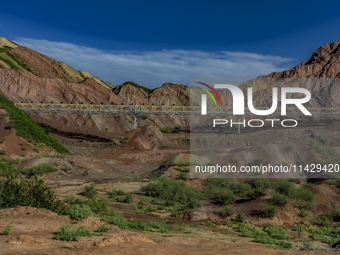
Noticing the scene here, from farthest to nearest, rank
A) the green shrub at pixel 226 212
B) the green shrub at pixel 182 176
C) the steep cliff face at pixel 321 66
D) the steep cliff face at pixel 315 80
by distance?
the steep cliff face at pixel 321 66
the steep cliff face at pixel 315 80
the green shrub at pixel 182 176
the green shrub at pixel 226 212

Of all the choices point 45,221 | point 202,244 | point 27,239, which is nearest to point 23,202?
point 45,221

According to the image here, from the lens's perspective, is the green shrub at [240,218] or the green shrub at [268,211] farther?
the green shrub at [268,211]

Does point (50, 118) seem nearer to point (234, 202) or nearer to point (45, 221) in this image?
point (234, 202)

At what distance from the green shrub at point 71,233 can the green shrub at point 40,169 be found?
18559 millimetres

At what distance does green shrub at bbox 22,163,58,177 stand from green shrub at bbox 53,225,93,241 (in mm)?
18559

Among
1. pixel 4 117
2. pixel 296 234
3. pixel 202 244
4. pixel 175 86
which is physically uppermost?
pixel 175 86

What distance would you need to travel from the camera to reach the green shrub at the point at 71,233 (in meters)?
10.4

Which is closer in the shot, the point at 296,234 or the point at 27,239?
the point at 27,239

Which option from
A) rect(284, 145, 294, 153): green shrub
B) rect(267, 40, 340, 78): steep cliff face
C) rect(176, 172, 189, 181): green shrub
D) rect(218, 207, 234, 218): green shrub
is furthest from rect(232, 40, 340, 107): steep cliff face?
rect(218, 207, 234, 218): green shrub

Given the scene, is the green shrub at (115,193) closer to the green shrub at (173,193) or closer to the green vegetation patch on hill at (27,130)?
the green shrub at (173,193)

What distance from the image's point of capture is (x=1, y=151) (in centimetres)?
3403

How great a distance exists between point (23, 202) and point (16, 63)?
248ft

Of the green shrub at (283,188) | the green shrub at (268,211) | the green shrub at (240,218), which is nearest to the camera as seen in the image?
the green shrub at (240,218)

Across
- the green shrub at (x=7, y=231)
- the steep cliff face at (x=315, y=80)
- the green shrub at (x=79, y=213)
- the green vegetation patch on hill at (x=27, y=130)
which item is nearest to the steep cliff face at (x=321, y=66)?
the steep cliff face at (x=315, y=80)
